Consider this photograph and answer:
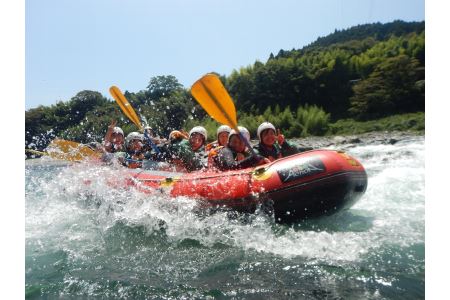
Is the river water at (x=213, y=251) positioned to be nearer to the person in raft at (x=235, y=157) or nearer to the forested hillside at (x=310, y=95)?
the person in raft at (x=235, y=157)

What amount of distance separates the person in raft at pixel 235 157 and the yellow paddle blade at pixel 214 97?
0.35m

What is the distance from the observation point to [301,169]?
12.3 feet

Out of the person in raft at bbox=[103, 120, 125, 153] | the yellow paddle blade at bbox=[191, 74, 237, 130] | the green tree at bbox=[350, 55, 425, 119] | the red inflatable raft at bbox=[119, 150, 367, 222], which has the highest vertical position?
the green tree at bbox=[350, 55, 425, 119]

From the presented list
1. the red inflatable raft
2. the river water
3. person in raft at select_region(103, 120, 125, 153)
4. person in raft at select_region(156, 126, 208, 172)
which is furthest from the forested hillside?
the red inflatable raft

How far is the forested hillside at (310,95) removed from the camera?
1417cm

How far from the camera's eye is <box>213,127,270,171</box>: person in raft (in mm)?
4527

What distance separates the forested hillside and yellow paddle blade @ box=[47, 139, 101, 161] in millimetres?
5187

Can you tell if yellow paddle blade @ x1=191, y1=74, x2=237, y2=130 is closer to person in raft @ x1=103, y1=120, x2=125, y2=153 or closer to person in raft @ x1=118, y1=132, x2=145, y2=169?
person in raft @ x1=118, y1=132, x2=145, y2=169

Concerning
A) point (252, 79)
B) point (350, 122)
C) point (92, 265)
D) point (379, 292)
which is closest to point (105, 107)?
point (252, 79)

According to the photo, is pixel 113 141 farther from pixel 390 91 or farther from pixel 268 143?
pixel 390 91

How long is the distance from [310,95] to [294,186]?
47.7 ft

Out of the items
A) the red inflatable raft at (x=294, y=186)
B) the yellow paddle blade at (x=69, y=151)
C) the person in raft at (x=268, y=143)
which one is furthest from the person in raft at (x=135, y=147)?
the red inflatable raft at (x=294, y=186)
